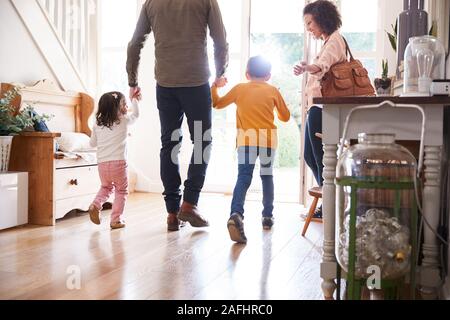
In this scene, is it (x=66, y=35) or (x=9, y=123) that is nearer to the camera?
(x=9, y=123)

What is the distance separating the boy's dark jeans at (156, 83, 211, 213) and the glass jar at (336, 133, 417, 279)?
1.14 m

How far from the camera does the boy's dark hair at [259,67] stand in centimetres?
256

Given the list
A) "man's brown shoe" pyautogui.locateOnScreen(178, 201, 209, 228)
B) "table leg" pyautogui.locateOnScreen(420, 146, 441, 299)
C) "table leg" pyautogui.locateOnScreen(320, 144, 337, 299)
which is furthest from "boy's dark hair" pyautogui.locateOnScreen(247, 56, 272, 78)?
"table leg" pyautogui.locateOnScreen(420, 146, 441, 299)

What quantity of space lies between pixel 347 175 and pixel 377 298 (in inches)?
15.6

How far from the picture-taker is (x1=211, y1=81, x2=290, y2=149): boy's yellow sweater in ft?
8.32

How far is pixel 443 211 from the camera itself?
1.87m

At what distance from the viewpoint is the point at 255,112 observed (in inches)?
100.0

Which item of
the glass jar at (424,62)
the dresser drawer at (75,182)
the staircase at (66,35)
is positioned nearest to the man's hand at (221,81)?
the glass jar at (424,62)

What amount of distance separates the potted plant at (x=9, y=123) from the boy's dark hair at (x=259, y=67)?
4.42 ft

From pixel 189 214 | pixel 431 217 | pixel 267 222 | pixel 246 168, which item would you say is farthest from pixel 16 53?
pixel 431 217

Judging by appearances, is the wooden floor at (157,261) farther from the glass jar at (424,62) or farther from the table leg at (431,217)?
the glass jar at (424,62)

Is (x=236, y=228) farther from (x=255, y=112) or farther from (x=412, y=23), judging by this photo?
(x=412, y=23)

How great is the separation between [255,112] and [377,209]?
113 centimetres
